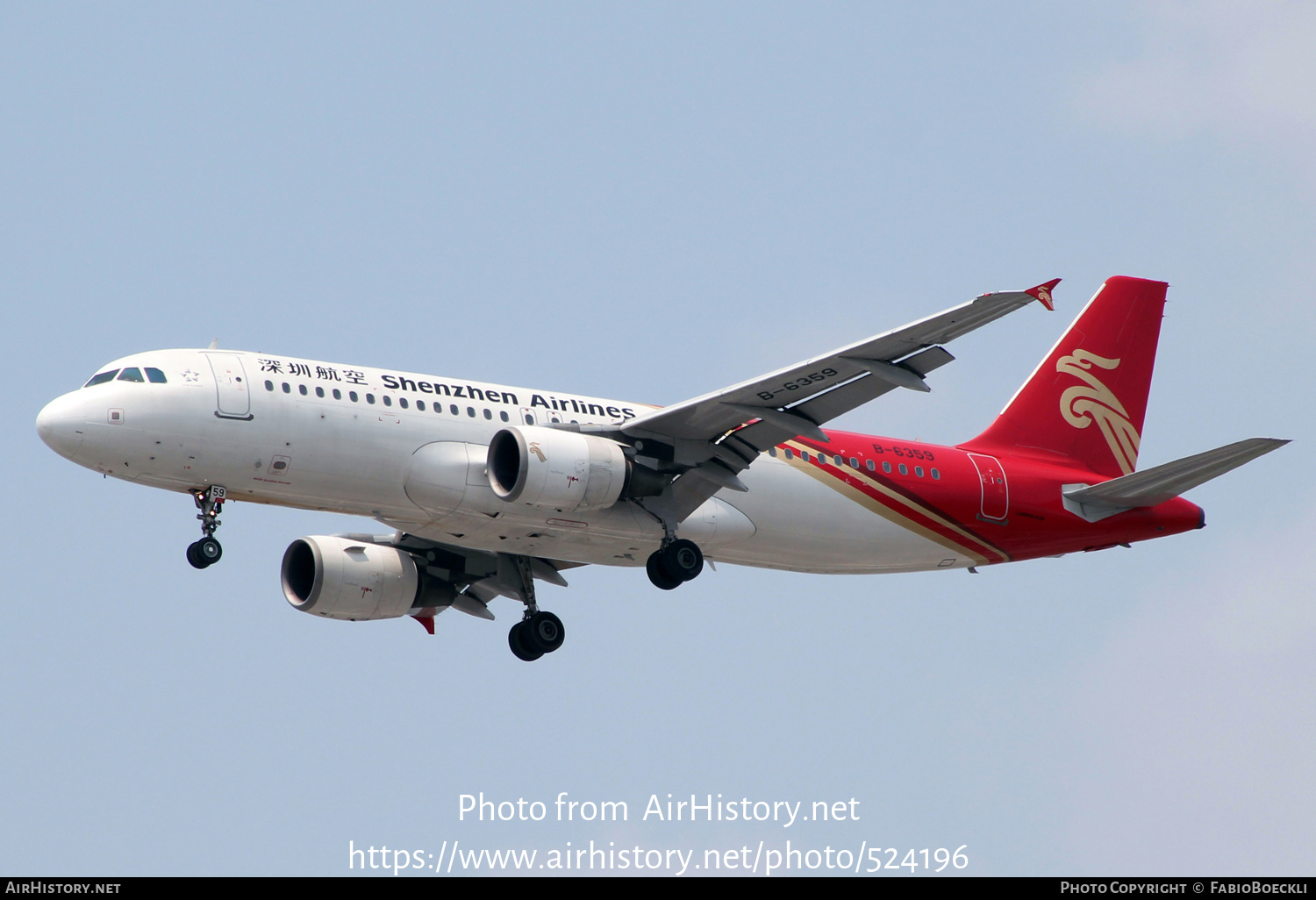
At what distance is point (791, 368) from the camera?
31.2 m

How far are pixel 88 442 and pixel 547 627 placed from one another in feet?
37.1

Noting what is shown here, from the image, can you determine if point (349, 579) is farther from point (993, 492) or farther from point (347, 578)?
point (993, 492)

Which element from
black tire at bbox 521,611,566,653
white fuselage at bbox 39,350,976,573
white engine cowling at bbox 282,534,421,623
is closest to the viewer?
white fuselage at bbox 39,350,976,573

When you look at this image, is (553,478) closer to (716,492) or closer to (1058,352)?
(716,492)

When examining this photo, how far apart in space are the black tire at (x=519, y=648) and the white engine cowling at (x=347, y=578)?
238 centimetres

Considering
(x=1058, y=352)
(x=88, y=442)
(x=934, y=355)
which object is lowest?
(x=88, y=442)

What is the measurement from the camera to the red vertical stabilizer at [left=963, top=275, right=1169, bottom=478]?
39656mm

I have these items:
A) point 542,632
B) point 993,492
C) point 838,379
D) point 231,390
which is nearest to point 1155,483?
point 993,492

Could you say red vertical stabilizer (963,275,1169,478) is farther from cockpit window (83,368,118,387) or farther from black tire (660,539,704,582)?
cockpit window (83,368,118,387)

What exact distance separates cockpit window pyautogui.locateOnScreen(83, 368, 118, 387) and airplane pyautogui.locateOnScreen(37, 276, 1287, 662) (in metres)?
0.05

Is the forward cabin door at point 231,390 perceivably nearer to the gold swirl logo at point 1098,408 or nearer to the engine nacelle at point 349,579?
the engine nacelle at point 349,579

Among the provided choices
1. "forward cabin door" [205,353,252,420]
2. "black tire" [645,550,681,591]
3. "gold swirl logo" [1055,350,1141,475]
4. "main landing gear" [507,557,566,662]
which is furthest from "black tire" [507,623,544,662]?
"gold swirl logo" [1055,350,1141,475]

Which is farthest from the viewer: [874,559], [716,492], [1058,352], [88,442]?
[1058,352]

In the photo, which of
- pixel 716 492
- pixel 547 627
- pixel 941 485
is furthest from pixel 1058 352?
pixel 547 627
